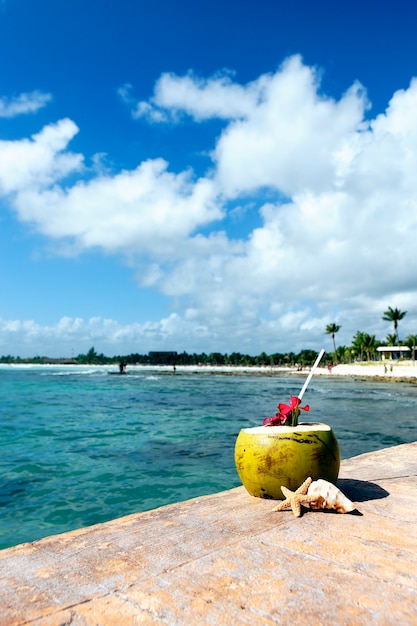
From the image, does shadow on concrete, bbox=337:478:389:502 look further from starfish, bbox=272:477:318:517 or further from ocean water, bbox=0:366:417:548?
ocean water, bbox=0:366:417:548

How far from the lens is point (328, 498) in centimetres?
423

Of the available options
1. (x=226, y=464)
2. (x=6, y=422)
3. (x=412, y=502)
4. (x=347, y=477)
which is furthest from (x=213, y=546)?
(x=6, y=422)

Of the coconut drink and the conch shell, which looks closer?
the conch shell

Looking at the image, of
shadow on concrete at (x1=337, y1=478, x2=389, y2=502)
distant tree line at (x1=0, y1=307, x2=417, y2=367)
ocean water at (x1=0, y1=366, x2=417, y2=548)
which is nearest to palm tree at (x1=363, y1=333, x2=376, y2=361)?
distant tree line at (x1=0, y1=307, x2=417, y2=367)

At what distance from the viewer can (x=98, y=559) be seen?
11.0ft

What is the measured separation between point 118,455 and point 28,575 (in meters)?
10.4

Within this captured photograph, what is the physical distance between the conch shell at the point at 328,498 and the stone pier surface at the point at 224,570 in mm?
88

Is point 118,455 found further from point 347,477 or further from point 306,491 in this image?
point 306,491

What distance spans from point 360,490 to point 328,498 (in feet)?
4.05

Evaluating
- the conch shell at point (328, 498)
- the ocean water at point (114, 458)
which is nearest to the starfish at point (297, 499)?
the conch shell at point (328, 498)

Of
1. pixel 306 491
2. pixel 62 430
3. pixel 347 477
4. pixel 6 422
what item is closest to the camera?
pixel 306 491

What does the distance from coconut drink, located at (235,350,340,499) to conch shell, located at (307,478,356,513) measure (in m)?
0.30

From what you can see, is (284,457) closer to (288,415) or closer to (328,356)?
(288,415)

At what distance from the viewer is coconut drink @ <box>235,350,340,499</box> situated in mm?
4578
